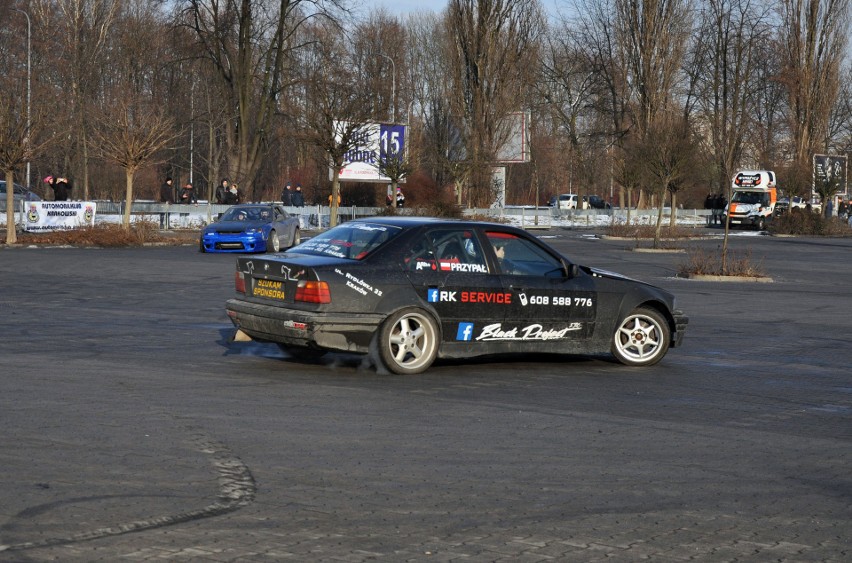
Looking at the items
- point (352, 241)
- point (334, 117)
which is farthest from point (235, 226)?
point (352, 241)

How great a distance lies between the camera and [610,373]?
11.7 metres

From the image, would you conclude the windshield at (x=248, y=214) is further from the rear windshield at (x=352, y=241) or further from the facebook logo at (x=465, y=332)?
the facebook logo at (x=465, y=332)

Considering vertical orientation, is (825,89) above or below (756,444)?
above

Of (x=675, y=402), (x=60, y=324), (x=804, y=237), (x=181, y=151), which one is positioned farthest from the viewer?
(x=181, y=151)

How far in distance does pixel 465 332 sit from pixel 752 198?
56274 millimetres

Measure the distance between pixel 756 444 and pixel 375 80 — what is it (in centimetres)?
5541

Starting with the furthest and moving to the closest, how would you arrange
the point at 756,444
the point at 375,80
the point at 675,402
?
the point at 375,80, the point at 675,402, the point at 756,444

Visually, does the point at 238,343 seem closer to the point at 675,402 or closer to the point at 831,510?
the point at 675,402

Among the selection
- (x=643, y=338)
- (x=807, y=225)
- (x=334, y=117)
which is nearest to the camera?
(x=643, y=338)

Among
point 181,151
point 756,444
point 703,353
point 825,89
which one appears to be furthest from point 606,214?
point 756,444

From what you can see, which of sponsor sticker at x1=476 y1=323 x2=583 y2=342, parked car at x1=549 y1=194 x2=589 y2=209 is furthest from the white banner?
parked car at x1=549 y1=194 x2=589 y2=209

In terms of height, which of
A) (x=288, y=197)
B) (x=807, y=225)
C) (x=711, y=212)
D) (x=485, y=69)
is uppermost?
(x=485, y=69)

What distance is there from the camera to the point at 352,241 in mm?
11398

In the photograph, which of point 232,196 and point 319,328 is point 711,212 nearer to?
point 232,196
